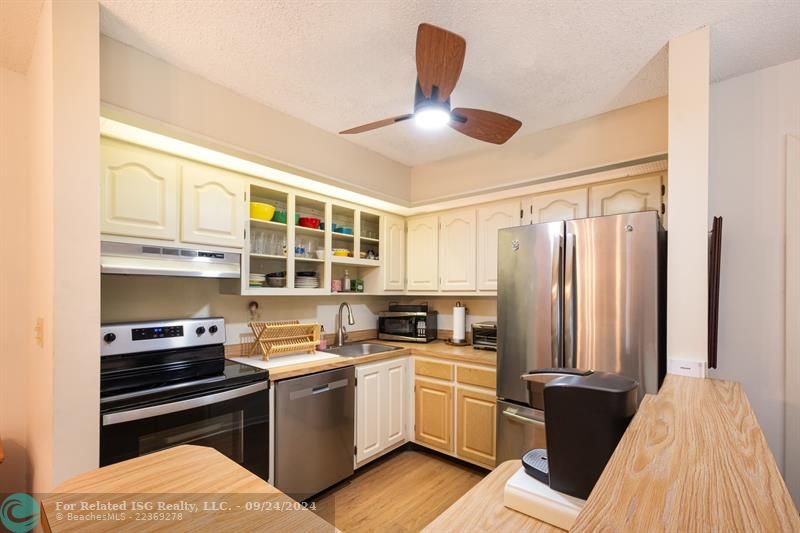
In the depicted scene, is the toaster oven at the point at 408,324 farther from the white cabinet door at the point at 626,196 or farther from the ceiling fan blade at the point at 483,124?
the ceiling fan blade at the point at 483,124

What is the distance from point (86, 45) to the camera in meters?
1.51

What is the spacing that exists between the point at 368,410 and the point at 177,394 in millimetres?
1355

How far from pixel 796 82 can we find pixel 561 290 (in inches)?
63.1

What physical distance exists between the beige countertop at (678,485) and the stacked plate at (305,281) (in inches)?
78.8

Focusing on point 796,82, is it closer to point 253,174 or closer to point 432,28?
point 432,28

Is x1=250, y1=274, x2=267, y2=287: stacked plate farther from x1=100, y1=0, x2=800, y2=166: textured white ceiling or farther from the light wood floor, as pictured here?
the light wood floor

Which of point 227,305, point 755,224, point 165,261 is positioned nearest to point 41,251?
point 165,261

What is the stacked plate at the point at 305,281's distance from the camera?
2.74 m

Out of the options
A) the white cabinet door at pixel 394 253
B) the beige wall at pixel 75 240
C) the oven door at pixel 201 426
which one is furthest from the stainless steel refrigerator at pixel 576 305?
the beige wall at pixel 75 240

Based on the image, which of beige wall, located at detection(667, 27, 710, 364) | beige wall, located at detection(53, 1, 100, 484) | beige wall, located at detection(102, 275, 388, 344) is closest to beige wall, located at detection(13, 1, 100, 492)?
beige wall, located at detection(53, 1, 100, 484)

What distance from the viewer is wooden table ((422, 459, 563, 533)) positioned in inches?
31.9

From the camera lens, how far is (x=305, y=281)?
2760 millimetres

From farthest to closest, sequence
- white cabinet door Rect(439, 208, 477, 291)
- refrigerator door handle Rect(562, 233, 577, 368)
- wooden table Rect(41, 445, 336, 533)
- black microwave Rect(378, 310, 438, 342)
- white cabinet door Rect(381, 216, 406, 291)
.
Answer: white cabinet door Rect(381, 216, 406, 291) < black microwave Rect(378, 310, 438, 342) < white cabinet door Rect(439, 208, 477, 291) < refrigerator door handle Rect(562, 233, 577, 368) < wooden table Rect(41, 445, 336, 533)

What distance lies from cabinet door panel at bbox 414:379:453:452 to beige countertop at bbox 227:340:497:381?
0.82ft
